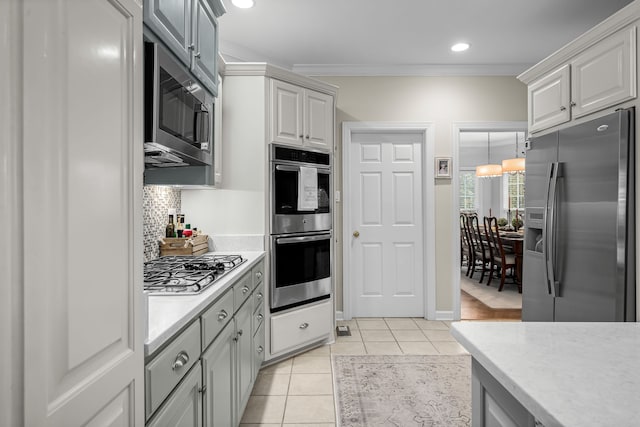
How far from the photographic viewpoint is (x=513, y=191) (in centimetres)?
845

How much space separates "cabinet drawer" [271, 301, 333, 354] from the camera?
2.77 metres

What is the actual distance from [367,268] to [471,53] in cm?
236

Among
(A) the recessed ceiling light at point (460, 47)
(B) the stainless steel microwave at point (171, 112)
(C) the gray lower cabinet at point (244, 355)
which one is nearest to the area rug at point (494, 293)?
→ (A) the recessed ceiling light at point (460, 47)

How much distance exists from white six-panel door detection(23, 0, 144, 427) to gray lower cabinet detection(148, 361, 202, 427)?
161 millimetres

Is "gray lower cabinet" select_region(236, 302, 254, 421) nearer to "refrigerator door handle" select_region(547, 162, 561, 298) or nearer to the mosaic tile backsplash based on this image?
the mosaic tile backsplash

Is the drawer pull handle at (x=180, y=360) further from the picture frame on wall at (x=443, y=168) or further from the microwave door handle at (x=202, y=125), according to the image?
the picture frame on wall at (x=443, y=168)

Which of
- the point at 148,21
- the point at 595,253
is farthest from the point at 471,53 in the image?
the point at 148,21

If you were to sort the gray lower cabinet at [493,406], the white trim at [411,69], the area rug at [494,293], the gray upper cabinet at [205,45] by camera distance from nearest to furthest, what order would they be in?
the gray lower cabinet at [493,406], the gray upper cabinet at [205,45], the white trim at [411,69], the area rug at [494,293]

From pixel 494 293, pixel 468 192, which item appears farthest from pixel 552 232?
pixel 468 192

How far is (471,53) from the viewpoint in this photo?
11.5 feet

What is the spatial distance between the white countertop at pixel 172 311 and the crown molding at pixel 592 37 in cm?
241

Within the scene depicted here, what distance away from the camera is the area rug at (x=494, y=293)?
452 centimetres

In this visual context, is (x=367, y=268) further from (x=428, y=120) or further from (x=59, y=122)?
(x=59, y=122)

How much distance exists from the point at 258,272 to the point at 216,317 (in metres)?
1.01
